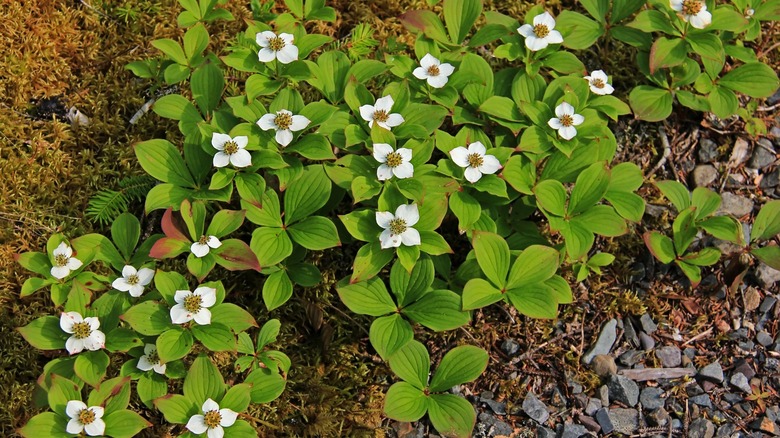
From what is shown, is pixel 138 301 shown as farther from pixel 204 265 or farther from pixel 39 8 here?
pixel 39 8

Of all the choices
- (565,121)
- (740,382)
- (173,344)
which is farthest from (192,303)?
(740,382)

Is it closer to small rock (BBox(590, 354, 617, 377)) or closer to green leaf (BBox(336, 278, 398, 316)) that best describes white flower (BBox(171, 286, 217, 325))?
green leaf (BBox(336, 278, 398, 316))

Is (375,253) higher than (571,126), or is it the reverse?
(571,126)

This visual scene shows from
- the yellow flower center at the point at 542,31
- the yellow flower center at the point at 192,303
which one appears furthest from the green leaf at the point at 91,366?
the yellow flower center at the point at 542,31

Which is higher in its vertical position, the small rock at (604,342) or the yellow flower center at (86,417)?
the yellow flower center at (86,417)

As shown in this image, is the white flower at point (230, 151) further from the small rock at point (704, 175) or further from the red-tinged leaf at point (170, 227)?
the small rock at point (704, 175)

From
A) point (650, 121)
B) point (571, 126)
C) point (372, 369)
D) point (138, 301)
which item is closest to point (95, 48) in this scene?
point (138, 301)

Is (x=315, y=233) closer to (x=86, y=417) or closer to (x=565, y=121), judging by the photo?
(x=86, y=417)
